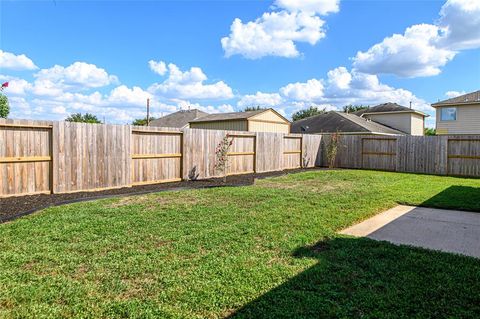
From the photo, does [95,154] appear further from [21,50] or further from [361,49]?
[361,49]

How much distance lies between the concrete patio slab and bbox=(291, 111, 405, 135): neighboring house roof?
15954 millimetres

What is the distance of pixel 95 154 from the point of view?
8.17 m

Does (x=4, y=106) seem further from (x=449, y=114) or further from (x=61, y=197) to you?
(x=449, y=114)

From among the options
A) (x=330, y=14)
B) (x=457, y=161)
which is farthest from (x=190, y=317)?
(x=457, y=161)

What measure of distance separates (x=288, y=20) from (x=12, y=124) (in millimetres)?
11275

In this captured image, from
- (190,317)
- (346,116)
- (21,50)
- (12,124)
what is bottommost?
(190,317)

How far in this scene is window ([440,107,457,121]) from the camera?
71.7 feet

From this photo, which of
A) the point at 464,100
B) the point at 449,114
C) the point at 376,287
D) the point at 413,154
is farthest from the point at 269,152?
the point at 464,100

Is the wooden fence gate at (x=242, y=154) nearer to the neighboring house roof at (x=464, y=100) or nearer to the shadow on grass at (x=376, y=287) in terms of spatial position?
the shadow on grass at (x=376, y=287)

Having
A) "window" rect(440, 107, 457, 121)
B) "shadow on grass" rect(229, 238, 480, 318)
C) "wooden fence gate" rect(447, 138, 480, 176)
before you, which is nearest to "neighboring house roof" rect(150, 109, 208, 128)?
"window" rect(440, 107, 457, 121)

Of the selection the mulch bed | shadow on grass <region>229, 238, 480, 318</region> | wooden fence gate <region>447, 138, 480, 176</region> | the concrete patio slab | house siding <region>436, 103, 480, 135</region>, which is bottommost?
the concrete patio slab

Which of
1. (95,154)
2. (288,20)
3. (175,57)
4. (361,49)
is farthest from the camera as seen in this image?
(175,57)

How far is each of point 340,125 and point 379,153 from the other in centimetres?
897

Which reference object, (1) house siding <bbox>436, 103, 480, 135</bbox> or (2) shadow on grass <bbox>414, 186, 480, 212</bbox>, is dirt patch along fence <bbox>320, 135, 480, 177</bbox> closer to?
(2) shadow on grass <bbox>414, 186, 480, 212</bbox>
